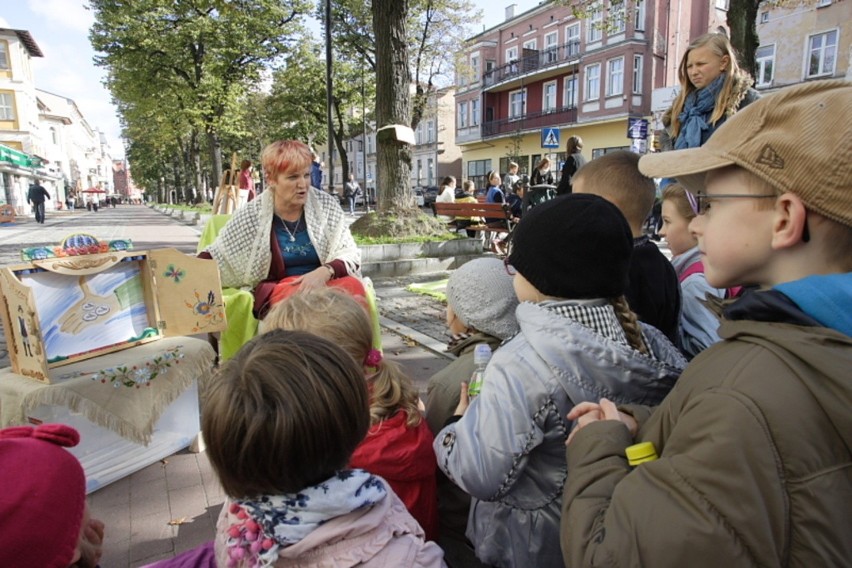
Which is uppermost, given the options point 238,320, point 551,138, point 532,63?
point 532,63

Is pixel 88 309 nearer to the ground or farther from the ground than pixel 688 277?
nearer to the ground

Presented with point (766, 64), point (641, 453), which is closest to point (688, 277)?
point (641, 453)

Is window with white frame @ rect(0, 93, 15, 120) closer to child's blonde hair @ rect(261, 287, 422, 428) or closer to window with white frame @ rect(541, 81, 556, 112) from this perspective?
window with white frame @ rect(541, 81, 556, 112)

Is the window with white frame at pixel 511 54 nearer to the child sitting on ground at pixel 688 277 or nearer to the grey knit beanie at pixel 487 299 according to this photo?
the child sitting on ground at pixel 688 277

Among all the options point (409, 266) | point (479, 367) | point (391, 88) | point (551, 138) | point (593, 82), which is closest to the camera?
point (479, 367)

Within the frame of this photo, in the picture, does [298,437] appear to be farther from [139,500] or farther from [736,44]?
[736,44]

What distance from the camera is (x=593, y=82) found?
2991 centimetres

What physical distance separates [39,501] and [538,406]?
1.06 m

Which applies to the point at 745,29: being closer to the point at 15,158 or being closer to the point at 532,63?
the point at 532,63

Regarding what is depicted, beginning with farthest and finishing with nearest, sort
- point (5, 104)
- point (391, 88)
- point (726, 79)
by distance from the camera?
1. point (5, 104)
2. point (391, 88)
3. point (726, 79)

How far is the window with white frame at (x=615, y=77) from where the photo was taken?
28.0m

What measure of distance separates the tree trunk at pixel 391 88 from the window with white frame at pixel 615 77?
867 inches

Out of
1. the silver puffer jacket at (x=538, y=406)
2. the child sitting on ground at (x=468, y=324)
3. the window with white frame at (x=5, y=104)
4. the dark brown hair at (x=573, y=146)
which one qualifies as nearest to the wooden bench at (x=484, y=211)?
the dark brown hair at (x=573, y=146)

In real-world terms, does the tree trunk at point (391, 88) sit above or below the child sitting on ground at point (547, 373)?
above
